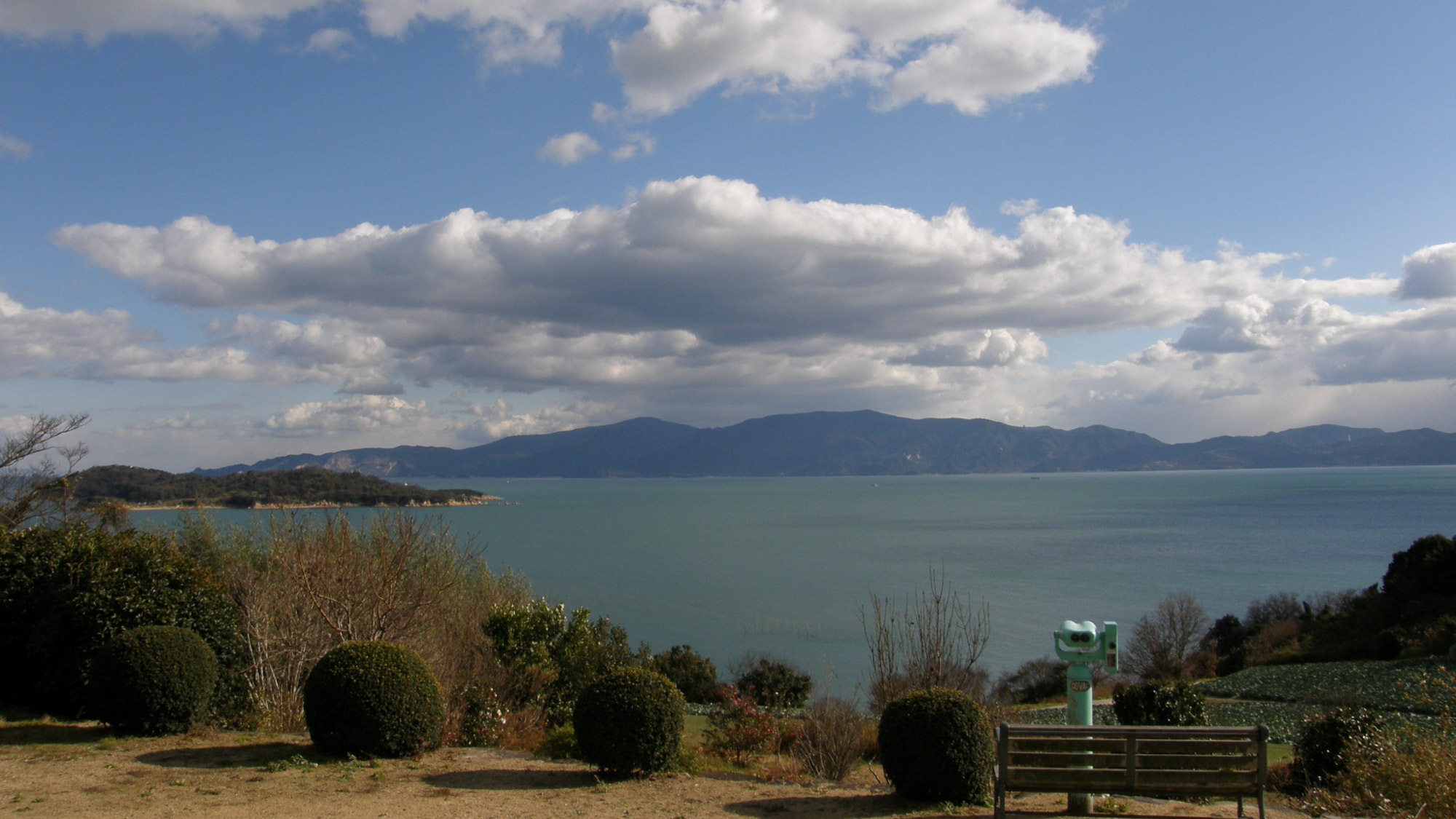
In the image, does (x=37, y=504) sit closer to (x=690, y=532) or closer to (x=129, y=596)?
(x=129, y=596)

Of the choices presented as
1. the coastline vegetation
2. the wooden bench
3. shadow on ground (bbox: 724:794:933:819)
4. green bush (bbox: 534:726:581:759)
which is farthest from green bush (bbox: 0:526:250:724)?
the wooden bench

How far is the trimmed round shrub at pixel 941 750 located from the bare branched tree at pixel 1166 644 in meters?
39.7

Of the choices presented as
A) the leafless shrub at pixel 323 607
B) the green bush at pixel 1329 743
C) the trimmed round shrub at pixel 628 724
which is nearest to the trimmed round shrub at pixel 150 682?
the leafless shrub at pixel 323 607

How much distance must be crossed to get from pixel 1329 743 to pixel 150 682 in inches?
570

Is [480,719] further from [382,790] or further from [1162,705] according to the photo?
[1162,705]

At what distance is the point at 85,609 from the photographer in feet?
36.7

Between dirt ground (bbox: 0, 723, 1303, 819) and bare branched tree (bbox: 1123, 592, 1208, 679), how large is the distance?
39843 millimetres

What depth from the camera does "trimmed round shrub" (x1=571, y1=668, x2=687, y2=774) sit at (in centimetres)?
853

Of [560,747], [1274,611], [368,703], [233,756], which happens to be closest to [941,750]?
[560,747]

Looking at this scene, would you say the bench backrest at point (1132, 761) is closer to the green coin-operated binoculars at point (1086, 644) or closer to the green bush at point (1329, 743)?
the green coin-operated binoculars at point (1086, 644)

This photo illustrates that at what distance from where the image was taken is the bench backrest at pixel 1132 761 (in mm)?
7027

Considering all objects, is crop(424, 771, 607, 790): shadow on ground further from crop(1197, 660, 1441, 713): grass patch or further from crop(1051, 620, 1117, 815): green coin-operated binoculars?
crop(1197, 660, 1441, 713): grass patch

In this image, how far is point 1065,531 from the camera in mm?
104812

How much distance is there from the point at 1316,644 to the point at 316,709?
4776 centimetres
